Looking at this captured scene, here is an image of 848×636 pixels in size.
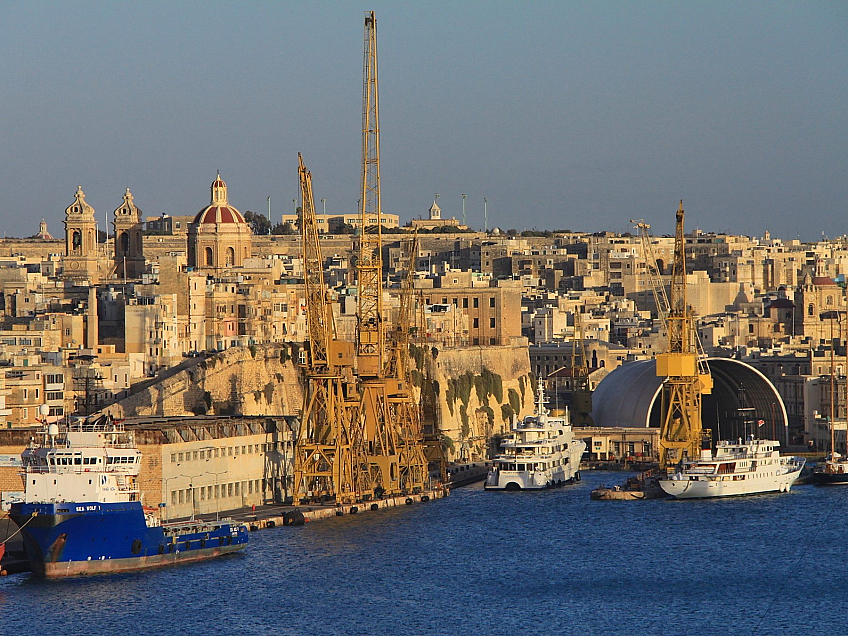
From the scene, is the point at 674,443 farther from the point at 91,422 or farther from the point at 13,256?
the point at 13,256

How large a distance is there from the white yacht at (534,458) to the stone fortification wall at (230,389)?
996 cm

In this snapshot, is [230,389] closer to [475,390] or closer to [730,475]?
[475,390]

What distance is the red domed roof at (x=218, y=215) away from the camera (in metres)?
123

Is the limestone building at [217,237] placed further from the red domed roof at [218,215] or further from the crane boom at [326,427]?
the crane boom at [326,427]

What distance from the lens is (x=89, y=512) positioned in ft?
188

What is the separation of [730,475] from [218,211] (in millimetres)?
49585

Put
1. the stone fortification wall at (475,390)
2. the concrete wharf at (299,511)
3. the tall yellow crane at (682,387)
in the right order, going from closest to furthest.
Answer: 1. the concrete wharf at (299,511)
2. the tall yellow crane at (682,387)
3. the stone fortification wall at (475,390)

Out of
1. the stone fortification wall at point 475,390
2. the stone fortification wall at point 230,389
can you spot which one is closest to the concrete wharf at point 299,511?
the stone fortification wall at point 230,389

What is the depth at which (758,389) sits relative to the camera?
333 ft

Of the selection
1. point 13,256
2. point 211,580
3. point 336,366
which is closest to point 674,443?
point 336,366

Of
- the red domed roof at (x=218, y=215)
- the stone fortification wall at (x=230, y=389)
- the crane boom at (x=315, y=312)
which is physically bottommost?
the stone fortification wall at (x=230, y=389)

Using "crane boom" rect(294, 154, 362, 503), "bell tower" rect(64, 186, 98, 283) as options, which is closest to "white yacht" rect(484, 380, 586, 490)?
"crane boom" rect(294, 154, 362, 503)

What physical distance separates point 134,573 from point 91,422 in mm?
7092

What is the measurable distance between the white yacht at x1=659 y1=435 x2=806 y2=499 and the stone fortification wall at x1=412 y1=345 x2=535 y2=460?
45.7 feet
